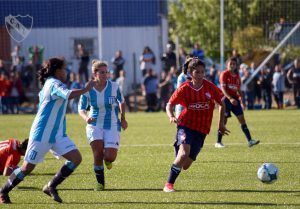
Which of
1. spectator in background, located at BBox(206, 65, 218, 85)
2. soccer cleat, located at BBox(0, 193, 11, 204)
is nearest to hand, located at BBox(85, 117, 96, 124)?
soccer cleat, located at BBox(0, 193, 11, 204)

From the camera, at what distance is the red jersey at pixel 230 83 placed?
53.7ft

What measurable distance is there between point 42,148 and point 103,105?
1.91 m

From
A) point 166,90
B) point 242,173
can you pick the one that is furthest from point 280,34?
point 242,173

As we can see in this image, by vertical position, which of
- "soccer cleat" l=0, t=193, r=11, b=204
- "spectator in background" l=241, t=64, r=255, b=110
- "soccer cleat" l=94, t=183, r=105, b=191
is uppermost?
"soccer cleat" l=0, t=193, r=11, b=204

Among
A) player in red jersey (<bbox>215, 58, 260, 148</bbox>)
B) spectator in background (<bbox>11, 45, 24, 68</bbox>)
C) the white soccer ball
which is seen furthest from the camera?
spectator in background (<bbox>11, 45, 24, 68</bbox>)

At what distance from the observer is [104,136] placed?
36.1ft

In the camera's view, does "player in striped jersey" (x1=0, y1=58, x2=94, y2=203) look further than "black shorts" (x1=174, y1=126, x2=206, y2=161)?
No

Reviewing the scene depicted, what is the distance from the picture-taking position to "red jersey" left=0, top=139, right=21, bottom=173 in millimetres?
11613

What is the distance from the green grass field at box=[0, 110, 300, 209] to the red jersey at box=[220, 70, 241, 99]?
1.21 metres

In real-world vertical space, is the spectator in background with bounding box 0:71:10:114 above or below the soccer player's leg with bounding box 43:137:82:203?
below

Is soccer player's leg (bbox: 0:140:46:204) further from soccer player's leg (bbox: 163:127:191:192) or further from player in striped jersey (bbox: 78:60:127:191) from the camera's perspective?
soccer player's leg (bbox: 163:127:191:192)

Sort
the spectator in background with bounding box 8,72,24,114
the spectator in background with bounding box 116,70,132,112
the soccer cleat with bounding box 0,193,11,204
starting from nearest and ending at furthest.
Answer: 1. the soccer cleat with bounding box 0,193,11,204
2. the spectator in background with bounding box 116,70,132,112
3. the spectator in background with bounding box 8,72,24,114

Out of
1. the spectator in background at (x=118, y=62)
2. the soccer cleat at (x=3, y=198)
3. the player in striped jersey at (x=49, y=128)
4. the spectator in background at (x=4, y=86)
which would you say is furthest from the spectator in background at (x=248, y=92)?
the soccer cleat at (x=3, y=198)

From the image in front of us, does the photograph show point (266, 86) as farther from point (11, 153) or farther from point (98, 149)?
point (98, 149)
